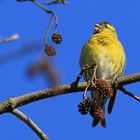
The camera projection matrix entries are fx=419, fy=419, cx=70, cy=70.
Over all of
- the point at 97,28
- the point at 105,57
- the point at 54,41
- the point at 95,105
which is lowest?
the point at 95,105

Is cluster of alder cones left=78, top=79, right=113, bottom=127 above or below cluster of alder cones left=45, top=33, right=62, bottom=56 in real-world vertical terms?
below

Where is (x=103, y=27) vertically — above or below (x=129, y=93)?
above

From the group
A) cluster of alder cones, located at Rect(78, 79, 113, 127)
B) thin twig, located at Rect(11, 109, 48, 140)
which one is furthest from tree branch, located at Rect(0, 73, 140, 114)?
cluster of alder cones, located at Rect(78, 79, 113, 127)

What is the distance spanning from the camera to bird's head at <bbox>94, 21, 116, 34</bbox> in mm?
4785

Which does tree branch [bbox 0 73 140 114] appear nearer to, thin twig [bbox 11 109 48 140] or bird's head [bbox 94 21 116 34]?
thin twig [bbox 11 109 48 140]

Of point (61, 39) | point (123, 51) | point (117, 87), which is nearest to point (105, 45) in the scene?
point (123, 51)

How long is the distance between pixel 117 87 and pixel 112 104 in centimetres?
172

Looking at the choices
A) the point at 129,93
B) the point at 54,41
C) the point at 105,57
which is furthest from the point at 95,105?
the point at 105,57

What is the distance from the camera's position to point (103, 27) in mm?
4879

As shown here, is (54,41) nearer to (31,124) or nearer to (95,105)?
(95,105)

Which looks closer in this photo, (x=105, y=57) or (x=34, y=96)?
(x=34, y=96)

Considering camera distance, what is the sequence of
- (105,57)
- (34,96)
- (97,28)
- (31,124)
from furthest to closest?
(97,28) < (105,57) < (31,124) < (34,96)

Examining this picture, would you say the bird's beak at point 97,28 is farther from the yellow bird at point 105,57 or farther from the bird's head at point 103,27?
the yellow bird at point 105,57

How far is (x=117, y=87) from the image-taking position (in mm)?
2396
